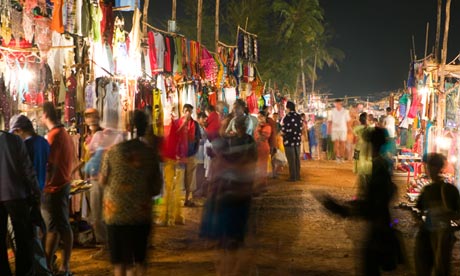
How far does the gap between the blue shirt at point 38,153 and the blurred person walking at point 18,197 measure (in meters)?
0.30

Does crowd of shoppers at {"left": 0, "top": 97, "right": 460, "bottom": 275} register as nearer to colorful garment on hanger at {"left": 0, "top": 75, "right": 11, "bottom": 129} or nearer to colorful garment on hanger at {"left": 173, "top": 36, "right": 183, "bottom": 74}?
colorful garment on hanger at {"left": 0, "top": 75, "right": 11, "bottom": 129}

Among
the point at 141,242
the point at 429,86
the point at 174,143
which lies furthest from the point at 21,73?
the point at 429,86

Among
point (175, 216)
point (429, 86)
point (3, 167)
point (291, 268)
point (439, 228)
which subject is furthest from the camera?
point (429, 86)

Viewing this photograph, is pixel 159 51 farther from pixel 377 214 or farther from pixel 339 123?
pixel 339 123

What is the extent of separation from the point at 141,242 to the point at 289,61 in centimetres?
3901

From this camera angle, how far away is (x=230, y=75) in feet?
64.4

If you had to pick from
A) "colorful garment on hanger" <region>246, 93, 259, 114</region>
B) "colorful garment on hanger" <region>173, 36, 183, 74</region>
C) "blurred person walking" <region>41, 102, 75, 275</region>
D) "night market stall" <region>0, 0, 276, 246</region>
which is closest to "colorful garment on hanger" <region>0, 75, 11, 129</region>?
"night market stall" <region>0, 0, 276, 246</region>

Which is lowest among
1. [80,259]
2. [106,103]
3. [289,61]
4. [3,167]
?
[80,259]

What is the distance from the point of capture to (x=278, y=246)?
886 centimetres

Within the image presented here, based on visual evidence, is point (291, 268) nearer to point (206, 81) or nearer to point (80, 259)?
point (80, 259)

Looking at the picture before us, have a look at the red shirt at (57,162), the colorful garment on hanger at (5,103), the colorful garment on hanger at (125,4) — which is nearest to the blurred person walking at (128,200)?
the red shirt at (57,162)

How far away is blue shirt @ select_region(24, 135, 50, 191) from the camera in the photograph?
6.44 meters

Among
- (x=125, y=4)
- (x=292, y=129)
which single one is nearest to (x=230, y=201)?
(x=125, y=4)

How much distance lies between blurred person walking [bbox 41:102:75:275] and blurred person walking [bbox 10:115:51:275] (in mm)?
125
